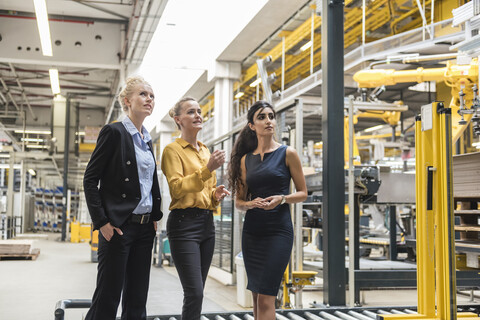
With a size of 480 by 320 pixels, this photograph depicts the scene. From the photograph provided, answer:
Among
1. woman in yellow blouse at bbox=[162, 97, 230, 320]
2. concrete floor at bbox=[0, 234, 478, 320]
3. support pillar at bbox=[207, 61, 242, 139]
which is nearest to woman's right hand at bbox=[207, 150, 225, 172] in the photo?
woman in yellow blouse at bbox=[162, 97, 230, 320]

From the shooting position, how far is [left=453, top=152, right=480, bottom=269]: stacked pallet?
4.02 metres

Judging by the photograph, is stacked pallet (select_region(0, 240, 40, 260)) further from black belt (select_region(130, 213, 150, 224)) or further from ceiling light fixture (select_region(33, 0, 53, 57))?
black belt (select_region(130, 213, 150, 224))

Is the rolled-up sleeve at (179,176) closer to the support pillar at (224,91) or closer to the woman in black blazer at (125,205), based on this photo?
the woman in black blazer at (125,205)

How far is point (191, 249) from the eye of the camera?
2.65 meters

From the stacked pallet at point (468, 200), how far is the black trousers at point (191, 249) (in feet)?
7.50

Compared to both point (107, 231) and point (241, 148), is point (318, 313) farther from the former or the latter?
point (107, 231)

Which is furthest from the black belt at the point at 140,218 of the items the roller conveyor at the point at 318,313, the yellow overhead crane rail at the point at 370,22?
the yellow overhead crane rail at the point at 370,22

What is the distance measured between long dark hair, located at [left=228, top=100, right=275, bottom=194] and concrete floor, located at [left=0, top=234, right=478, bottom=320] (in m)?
2.37

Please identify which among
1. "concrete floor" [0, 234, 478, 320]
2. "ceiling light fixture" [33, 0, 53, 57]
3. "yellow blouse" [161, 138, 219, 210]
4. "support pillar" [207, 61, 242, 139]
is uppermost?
"ceiling light fixture" [33, 0, 53, 57]

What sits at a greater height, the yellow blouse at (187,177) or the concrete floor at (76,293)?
the yellow blouse at (187,177)

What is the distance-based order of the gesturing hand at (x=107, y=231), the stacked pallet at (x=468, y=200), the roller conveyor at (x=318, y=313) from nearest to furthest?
the gesturing hand at (x=107, y=231)
the roller conveyor at (x=318, y=313)
the stacked pallet at (x=468, y=200)

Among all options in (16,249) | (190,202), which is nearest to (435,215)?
(190,202)

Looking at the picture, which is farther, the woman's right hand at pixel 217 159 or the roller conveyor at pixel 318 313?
the roller conveyor at pixel 318 313

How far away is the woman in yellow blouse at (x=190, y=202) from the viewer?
2619 mm
